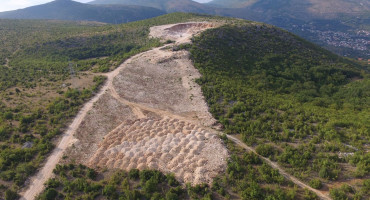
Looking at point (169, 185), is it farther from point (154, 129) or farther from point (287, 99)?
point (287, 99)

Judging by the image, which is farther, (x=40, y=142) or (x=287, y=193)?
(x=40, y=142)

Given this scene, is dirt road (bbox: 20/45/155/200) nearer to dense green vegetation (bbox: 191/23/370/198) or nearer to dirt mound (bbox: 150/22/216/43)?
dense green vegetation (bbox: 191/23/370/198)

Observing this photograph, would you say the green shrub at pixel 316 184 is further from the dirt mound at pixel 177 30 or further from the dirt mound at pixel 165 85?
the dirt mound at pixel 177 30

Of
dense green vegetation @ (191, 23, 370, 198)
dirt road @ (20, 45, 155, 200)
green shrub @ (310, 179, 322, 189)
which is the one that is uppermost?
dense green vegetation @ (191, 23, 370, 198)

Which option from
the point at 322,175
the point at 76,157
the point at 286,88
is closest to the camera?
the point at 322,175

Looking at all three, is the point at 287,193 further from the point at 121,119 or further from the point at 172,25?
the point at 172,25

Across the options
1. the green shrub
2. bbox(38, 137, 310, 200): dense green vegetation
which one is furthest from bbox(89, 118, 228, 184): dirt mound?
the green shrub

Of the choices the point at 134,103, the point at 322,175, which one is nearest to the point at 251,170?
the point at 322,175
